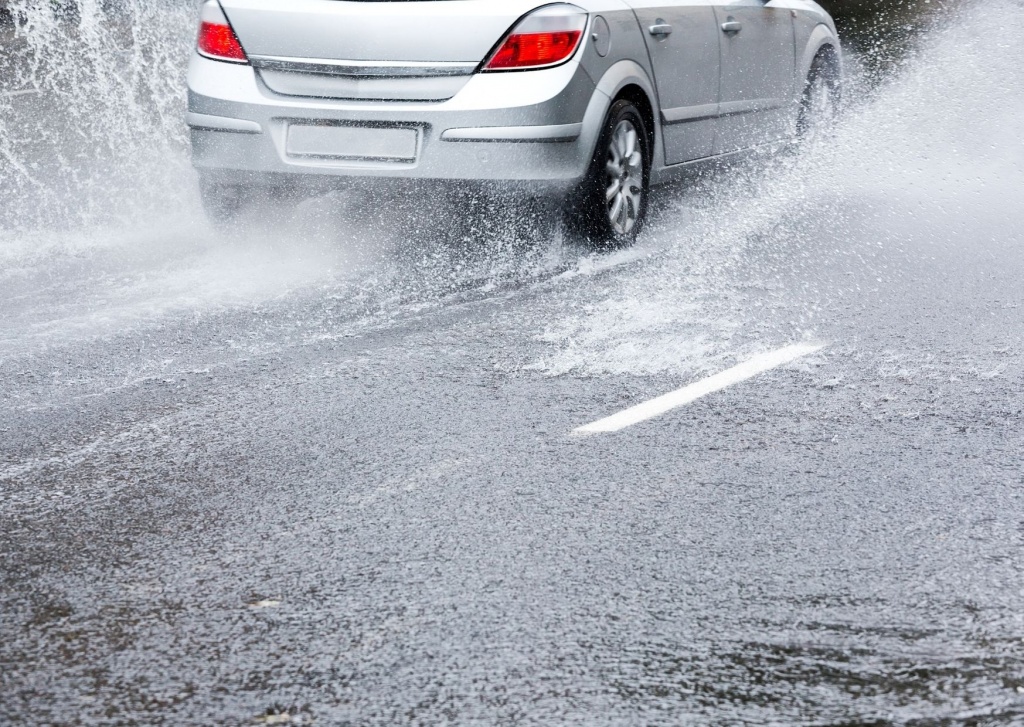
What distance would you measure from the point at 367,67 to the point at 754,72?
8.73 ft

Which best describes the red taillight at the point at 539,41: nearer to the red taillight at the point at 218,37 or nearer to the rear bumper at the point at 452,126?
the rear bumper at the point at 452,126

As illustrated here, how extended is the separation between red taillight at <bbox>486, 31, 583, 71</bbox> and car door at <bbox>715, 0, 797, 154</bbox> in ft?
5.22

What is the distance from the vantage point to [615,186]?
23.9 ft

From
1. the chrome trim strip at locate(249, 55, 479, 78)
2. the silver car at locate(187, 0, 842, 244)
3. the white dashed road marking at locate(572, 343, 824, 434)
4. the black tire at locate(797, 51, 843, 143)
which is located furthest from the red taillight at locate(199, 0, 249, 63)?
the black tire at locate(797, 51, 843, 143)

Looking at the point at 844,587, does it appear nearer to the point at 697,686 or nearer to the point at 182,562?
the point at 697,686

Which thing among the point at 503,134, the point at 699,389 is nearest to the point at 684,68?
the point at 503,134

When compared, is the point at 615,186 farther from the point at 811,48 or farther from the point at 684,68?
the point at 811,48

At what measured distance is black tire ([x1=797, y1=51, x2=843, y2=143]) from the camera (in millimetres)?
9516

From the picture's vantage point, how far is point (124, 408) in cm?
490

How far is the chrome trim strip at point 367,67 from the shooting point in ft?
22.1

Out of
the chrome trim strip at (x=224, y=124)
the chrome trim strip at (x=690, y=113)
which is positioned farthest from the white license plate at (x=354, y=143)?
the chrome trim strip at (x=690, y=113)

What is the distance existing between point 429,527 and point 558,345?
1985 mm

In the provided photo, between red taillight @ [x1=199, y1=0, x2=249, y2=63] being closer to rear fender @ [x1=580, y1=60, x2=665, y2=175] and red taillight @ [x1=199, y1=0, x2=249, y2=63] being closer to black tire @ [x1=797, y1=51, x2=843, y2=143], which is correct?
rear fender @ [x1=580, y1=60, x2=665, y2=175]

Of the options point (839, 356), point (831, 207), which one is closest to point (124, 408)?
point (839, 356)
